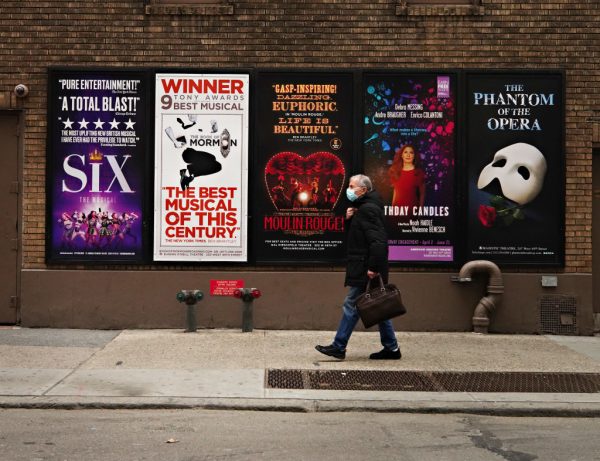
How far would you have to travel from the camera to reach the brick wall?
396 inches

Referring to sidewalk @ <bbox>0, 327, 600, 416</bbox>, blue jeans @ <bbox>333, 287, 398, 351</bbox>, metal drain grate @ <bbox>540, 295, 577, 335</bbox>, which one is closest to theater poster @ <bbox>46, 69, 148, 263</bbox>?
sidewalk @ <bbox>0, 327, 600, 416</bbox>

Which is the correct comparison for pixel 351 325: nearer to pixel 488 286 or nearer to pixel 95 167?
pixel 488 286

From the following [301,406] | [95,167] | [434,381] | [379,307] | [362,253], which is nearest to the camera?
[301,406]

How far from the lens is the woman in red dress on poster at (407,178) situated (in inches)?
398

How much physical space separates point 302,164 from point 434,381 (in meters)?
3.66

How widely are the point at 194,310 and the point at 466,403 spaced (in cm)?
415

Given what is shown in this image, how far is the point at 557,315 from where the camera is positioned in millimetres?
10109

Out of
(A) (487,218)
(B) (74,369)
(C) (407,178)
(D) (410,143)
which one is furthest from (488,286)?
(B) (74,369)

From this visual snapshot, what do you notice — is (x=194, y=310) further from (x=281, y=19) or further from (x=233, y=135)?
(x=281, y=19)

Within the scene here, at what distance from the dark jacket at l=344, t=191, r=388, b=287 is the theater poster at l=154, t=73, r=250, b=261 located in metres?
2.25

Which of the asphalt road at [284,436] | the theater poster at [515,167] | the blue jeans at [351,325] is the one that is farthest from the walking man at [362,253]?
the theater poster at [515,167]

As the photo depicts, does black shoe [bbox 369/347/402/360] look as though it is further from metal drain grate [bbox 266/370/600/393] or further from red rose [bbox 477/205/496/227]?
red rose [bbox 477/205/496/227]

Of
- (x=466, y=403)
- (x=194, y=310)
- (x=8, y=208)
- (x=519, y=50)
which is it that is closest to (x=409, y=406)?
(x=466, y=403)

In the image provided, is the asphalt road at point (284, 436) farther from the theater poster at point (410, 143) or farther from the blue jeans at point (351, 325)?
the theater poster at point (410, 143)
